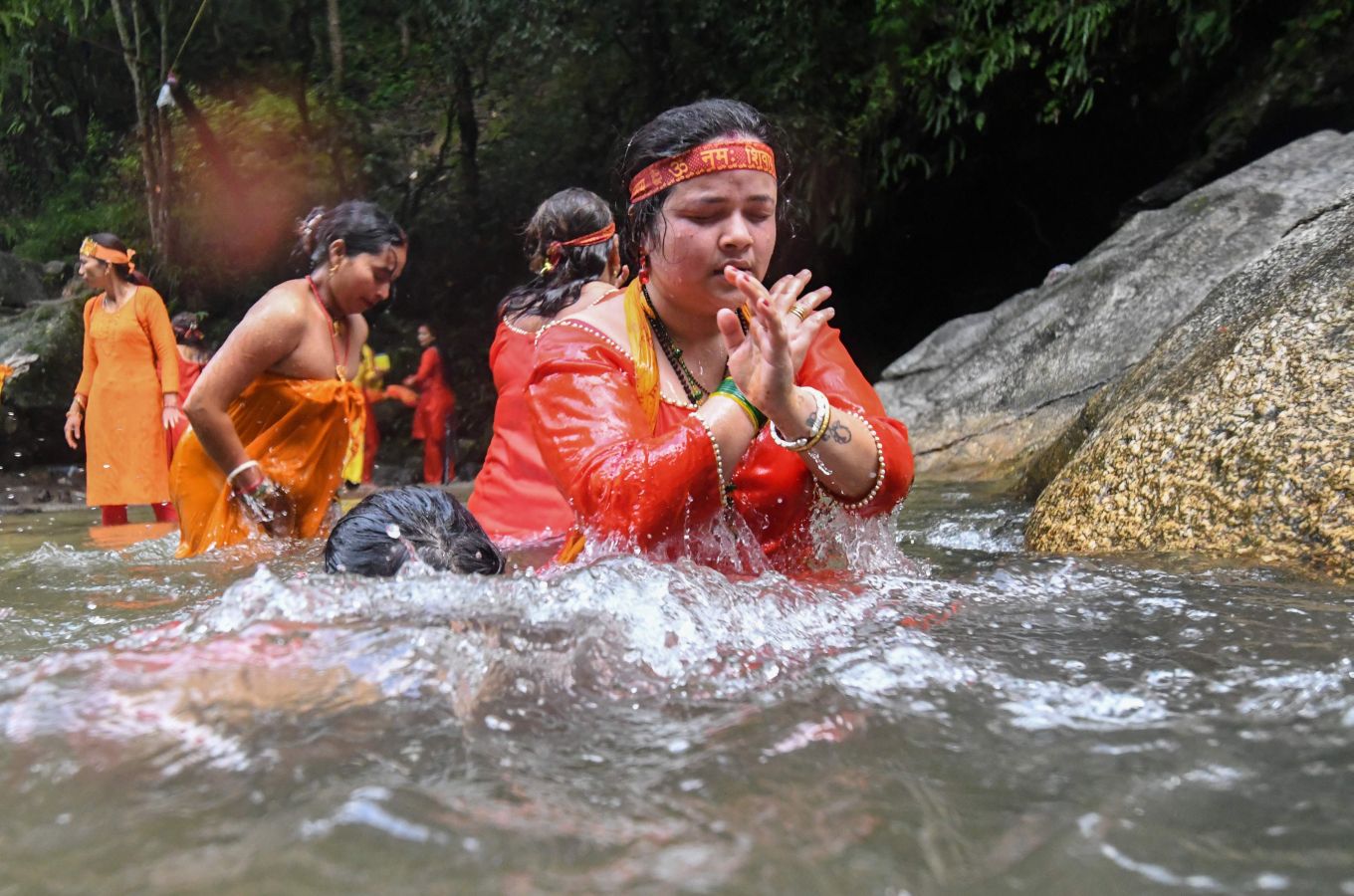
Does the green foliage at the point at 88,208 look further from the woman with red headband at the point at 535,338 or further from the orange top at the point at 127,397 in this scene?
the woman with red headband at the point at 535,338

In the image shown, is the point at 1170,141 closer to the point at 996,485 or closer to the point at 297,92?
the point at 996,485

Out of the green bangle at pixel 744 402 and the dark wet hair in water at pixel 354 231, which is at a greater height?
the dark wet hair in water at pixel 354 231

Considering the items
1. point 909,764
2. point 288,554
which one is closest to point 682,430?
point 909,764

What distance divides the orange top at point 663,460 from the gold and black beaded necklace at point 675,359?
60 mm

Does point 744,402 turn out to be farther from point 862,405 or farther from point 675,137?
point 675,137

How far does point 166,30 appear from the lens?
546 inches

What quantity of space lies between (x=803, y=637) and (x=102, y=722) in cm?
108

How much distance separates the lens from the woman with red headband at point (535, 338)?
3232 mm

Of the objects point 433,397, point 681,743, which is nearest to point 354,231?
point 681,743

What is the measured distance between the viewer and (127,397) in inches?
240

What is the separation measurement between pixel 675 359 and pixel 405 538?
2.24 feet

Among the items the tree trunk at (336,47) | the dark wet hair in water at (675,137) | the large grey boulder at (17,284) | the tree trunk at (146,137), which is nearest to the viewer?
the dark wet hair in water at (675,137)

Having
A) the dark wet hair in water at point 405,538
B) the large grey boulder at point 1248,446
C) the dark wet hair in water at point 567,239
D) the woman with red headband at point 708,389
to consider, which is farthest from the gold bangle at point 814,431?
the dark wet hair in water at point 567,239

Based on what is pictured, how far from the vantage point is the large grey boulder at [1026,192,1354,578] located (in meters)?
2.68
